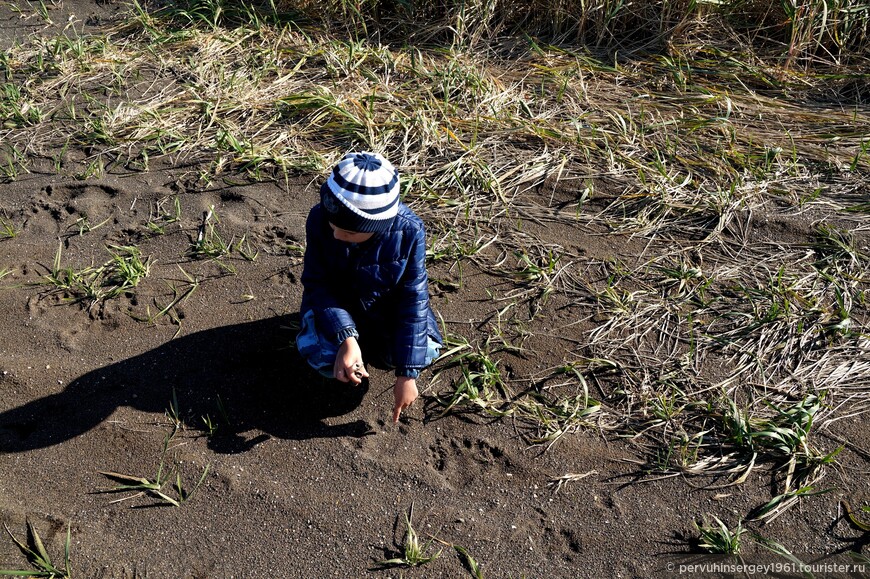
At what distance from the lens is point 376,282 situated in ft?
7.75

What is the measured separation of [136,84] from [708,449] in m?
3.20

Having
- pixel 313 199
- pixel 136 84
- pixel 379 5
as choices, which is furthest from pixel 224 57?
pixel 313 199

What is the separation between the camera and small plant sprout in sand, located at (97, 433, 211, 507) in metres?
2.33

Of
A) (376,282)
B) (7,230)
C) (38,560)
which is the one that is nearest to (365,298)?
(376,282)

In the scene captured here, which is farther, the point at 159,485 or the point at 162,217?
the point at 162,217

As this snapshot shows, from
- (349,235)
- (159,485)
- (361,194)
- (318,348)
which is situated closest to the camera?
(361,194)

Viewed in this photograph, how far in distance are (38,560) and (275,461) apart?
0.69 metres

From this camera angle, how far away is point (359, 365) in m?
2.29

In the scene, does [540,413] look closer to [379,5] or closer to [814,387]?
[814,387]

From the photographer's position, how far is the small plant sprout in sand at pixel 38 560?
213 centimetres

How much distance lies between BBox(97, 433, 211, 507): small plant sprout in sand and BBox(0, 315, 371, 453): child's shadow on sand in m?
0.15

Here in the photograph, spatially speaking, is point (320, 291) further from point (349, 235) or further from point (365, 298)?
point (349, 235)

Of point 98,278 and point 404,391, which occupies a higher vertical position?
point 404,391

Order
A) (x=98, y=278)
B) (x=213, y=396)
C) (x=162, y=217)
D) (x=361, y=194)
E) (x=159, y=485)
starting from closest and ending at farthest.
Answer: (x=361, y=194), (x=159, y=485), (x=213, y=396), (x=98, y=278), (x=162, y=217)
